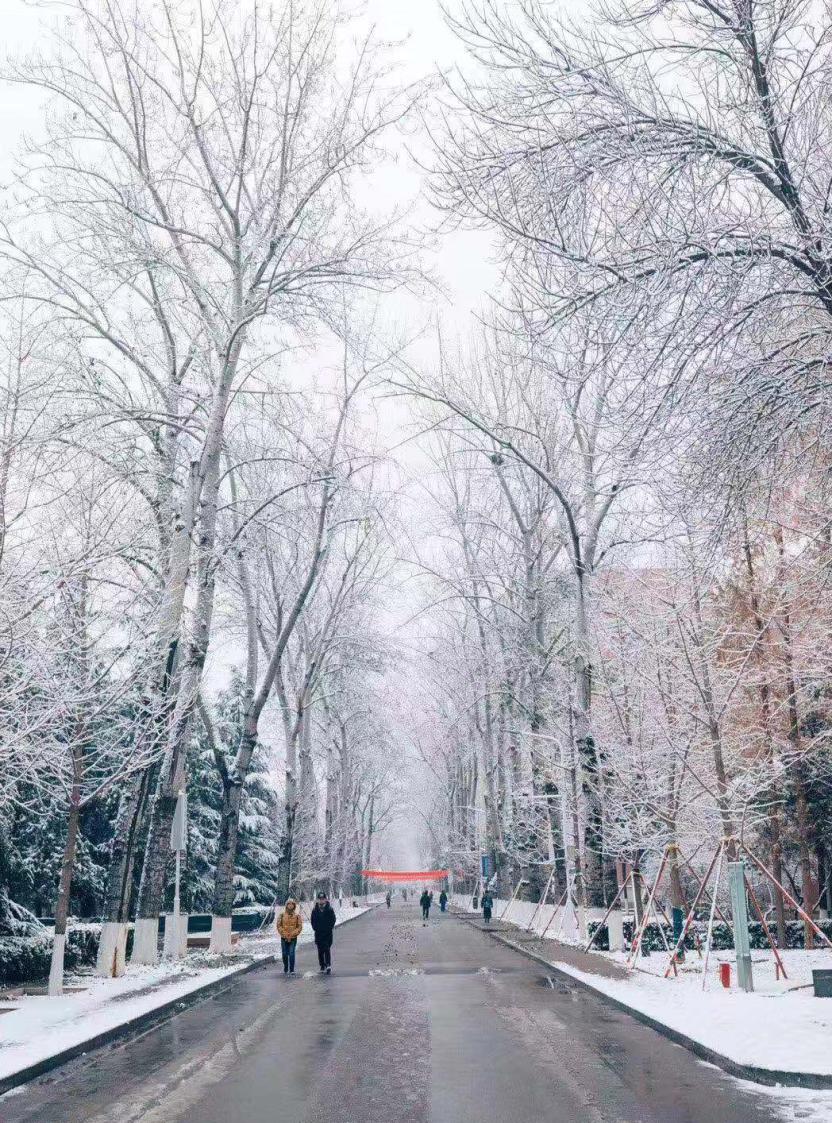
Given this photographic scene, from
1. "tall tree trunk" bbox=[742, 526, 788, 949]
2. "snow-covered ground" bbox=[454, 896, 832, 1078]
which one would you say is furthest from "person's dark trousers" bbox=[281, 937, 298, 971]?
"tall tree trunk" bbox=[742, 526, 788, 949]

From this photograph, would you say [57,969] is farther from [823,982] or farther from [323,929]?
[823,982]

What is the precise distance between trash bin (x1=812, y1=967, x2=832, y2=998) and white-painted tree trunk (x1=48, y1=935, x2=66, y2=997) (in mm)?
10583

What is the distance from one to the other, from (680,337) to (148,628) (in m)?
9.97

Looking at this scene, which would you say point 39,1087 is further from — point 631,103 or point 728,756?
point 728,756

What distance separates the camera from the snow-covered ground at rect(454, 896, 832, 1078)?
1004 cm

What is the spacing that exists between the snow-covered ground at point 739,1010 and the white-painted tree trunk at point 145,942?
794 centimetres

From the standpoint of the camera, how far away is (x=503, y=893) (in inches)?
1969

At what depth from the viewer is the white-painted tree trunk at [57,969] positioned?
15.7 m

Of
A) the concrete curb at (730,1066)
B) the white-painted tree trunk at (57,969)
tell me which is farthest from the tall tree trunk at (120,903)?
the concrete curb at (730,1066)

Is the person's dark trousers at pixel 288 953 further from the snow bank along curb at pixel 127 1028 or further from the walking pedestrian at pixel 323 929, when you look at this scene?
the snow bank along curb at pixel 127 1028

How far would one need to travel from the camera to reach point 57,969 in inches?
624

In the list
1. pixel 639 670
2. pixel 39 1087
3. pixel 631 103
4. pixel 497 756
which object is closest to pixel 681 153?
pixel 631 103

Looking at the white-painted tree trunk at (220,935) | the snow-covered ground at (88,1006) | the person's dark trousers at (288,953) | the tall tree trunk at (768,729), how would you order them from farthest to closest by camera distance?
the tall tree trunk at (768,729), the white-painted tree trunk at (220,935), the person's dark trousers at (288,953), the snow-covered ground at (88,1006)

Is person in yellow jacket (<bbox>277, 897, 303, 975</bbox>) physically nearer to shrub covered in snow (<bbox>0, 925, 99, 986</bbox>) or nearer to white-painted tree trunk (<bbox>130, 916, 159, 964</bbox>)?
white-painted tree trunk (<bbox>130, 916, 159, 964</bbox>)
